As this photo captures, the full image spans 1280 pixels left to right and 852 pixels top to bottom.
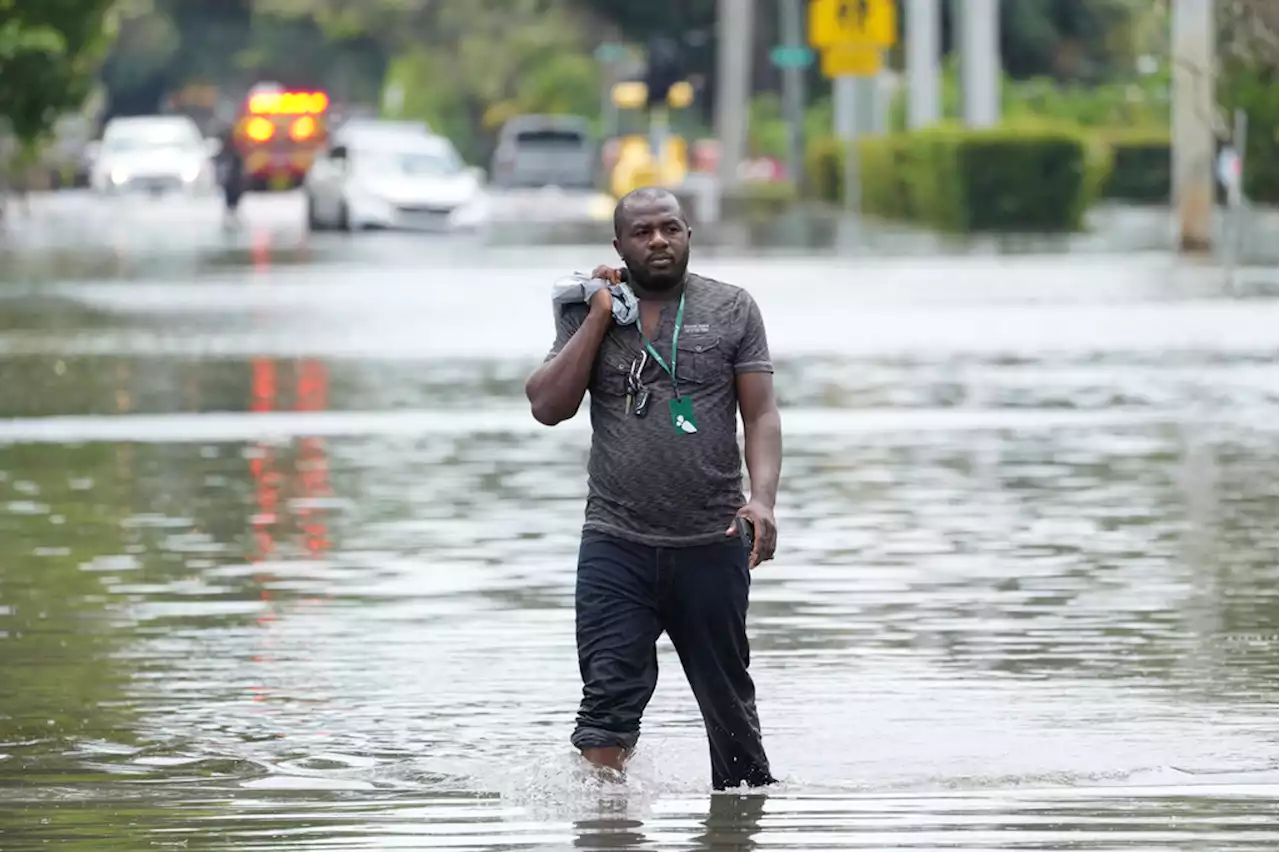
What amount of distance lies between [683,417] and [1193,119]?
95.5 feet

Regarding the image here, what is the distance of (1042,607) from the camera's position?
36.9ft

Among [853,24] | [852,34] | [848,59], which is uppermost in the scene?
[853,24]

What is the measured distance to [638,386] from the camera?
7.62 meters

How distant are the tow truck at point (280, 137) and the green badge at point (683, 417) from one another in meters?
64.6

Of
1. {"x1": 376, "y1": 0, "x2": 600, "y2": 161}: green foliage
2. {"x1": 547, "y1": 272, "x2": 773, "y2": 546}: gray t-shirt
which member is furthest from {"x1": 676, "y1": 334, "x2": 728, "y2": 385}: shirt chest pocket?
{"x1": 376, "y1": 0, "x2": 600, "y2": 161}: green foliage

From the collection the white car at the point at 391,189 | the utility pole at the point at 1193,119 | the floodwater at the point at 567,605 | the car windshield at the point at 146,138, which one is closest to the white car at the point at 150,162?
the car windshield at the point at 146,138

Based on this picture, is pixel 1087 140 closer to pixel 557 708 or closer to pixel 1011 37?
pixel 1011 37

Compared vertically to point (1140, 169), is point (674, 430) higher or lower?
higher

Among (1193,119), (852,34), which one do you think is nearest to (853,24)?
(852,34)

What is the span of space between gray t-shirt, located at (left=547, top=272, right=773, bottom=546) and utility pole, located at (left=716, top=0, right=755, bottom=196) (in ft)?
196

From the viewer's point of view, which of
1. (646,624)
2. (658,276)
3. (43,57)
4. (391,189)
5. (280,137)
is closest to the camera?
(658,276)

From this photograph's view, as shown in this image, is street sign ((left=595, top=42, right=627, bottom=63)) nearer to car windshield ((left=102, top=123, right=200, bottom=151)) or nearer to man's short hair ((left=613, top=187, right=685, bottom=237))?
car windshield ((left=102, top=123, right=200, bottom=151))

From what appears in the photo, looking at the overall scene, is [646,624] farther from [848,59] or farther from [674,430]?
[848,59]

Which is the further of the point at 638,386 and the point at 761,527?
the point at 638,386
